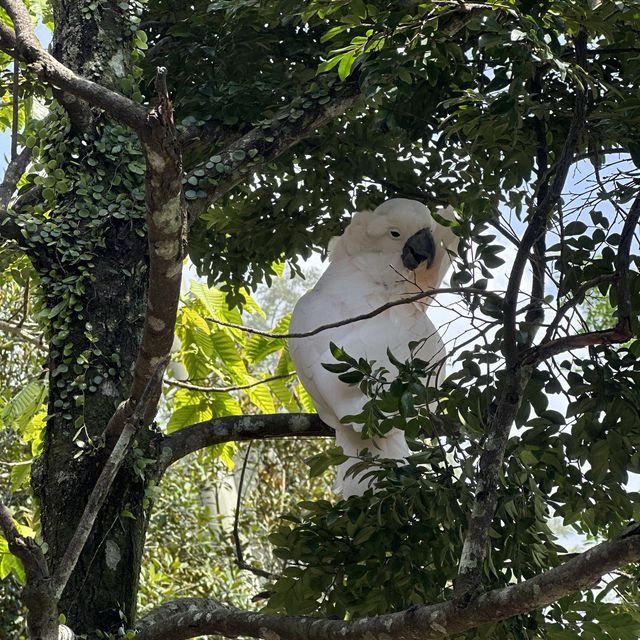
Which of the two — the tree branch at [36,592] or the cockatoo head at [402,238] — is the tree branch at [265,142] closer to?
the cockatoo head at [402,238]

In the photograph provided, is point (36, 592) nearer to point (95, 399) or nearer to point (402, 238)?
point (95, 399)

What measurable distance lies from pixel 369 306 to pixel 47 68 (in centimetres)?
112

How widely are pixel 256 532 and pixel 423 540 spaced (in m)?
5.27

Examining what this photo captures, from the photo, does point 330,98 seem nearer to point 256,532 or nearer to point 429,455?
point 429,455

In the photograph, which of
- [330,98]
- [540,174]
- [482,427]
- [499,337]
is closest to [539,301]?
[499,337]

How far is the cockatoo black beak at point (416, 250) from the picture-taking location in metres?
3.03

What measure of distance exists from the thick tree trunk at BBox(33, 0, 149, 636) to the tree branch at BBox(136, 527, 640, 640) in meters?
0.18

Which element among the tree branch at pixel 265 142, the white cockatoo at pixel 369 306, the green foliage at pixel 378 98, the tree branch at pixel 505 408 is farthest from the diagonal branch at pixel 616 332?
the tree branch at pixel 265 142

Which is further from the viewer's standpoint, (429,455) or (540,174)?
(540,174)

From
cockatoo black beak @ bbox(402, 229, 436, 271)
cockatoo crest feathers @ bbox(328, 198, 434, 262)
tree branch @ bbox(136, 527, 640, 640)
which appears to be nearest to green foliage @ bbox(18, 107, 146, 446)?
tree branch @ bbox(136, 527, 640, 640)

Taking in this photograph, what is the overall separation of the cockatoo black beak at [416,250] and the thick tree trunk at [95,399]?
0.78m

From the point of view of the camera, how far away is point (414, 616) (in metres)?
1.81

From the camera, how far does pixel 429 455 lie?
7.27ft

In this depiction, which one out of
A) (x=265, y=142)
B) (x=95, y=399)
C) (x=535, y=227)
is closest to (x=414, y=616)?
(x=535, y=227)
